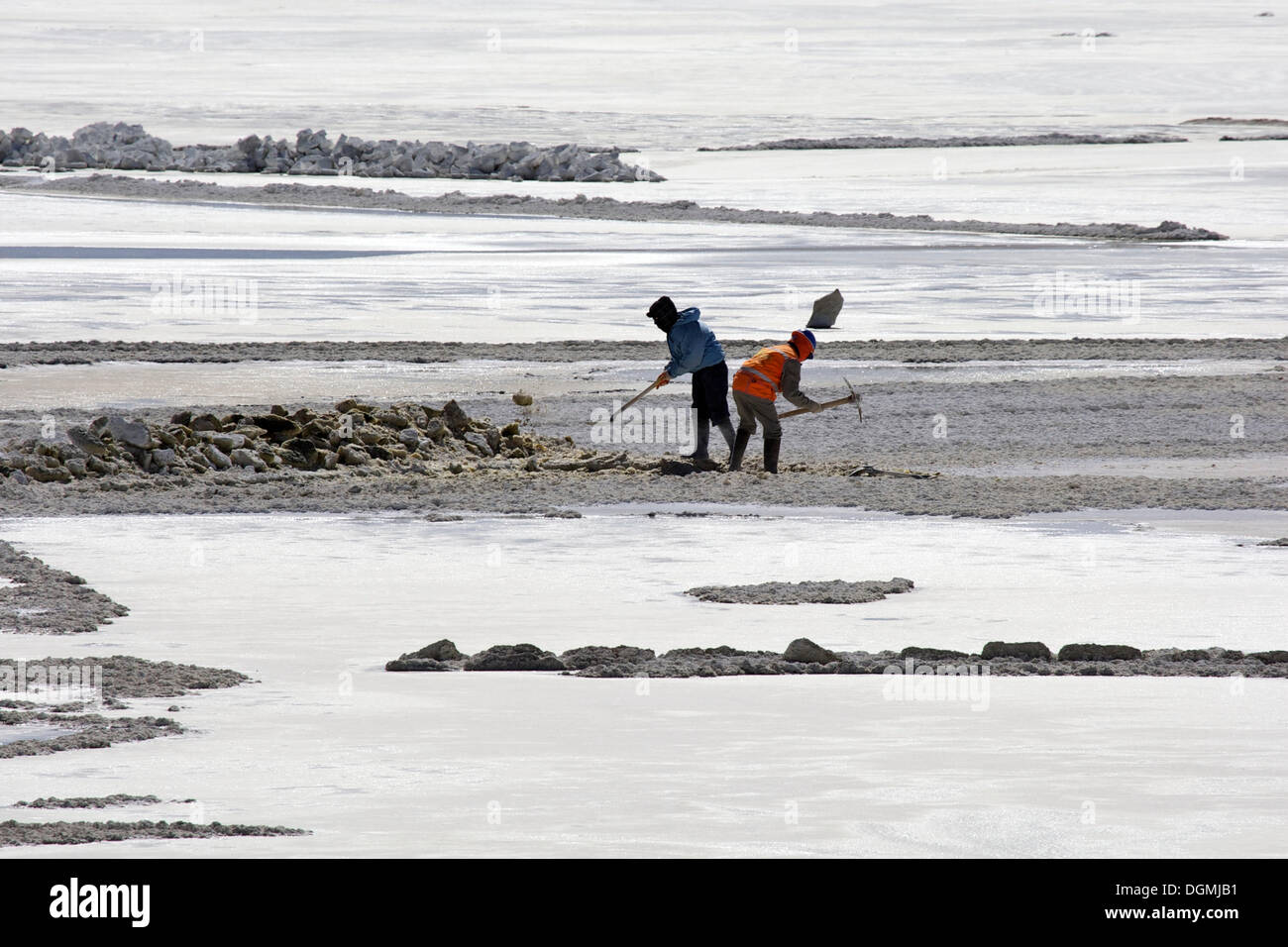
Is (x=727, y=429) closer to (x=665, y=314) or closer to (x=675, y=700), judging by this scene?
(x=665, y=314)

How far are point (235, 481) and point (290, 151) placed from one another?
32.0 meters

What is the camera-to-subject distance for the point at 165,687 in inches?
306

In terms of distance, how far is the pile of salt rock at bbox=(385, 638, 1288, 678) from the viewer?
820cm

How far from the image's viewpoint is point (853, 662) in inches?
329

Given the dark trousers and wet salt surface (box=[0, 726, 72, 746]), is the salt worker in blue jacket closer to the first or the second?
the dark trousers

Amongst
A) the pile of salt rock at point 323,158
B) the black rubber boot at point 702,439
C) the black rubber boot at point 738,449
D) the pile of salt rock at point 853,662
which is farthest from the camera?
Answer: the pile of salt rock at point 323,158

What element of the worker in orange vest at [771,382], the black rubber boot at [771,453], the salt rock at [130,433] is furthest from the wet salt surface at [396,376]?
the worker in orange vest at [771,382]

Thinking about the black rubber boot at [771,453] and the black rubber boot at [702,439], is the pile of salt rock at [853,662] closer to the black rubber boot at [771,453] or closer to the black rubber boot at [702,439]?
the black rubber boot at [771,453]

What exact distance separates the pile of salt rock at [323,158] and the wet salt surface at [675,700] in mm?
29997

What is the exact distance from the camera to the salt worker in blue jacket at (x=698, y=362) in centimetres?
1352

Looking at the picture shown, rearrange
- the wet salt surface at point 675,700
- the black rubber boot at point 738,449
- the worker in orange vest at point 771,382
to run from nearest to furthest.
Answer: the wet salt surface at point 675,700 < the worker in orange vest at point 771,382 < the black rubber boot at point 738,449

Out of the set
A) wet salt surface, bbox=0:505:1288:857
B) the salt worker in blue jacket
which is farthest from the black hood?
wet salt surface, bbox=0:505:1288:857

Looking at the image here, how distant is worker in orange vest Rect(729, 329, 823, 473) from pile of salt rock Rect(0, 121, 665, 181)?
90.8 feet
